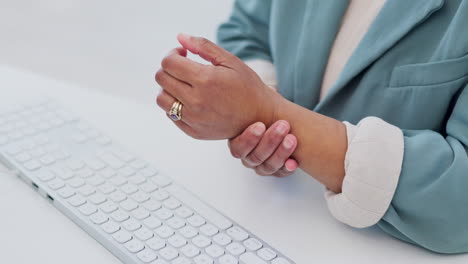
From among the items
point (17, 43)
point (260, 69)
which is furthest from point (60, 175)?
point (17, 43)

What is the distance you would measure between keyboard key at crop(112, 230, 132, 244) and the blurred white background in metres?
0.64

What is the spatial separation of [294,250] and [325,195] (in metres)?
0.09

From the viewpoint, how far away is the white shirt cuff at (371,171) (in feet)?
2.26

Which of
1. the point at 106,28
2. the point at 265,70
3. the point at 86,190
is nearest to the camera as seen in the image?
the point at 86,190

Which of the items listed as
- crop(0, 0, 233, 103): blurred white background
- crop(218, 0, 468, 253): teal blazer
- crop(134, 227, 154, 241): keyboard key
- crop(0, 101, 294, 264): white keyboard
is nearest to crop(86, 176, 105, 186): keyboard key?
crop(0, 101, 294, 264): white keyboard

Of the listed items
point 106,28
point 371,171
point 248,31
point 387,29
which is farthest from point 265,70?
point 106,28

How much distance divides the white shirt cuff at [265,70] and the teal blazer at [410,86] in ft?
0.07

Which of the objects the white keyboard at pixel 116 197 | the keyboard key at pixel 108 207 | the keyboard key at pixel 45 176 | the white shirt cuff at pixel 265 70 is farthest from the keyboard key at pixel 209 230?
the white shirt cuff at pixel 265 70

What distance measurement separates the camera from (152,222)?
69 cm

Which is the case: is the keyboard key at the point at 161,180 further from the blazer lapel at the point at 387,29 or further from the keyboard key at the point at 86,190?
the blazer lapel at the point at 387,29

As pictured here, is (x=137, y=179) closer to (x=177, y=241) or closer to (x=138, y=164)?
(x=138, y=164)

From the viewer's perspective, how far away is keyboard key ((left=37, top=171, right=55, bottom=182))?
2.47 feet

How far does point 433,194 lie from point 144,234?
326 millimetres

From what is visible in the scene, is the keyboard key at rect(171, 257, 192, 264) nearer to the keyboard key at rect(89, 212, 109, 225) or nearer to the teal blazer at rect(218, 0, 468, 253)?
the keyboard key at rect(89, 212, 109, 225)
